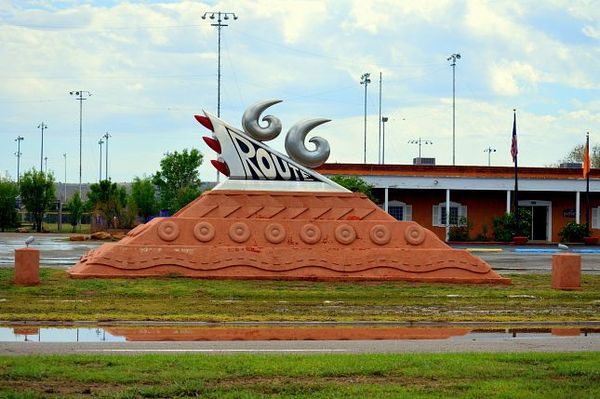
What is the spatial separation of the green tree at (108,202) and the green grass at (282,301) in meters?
41.8

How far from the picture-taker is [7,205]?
75.9 m

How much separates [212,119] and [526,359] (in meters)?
16.8

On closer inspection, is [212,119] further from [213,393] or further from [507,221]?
[507,221]

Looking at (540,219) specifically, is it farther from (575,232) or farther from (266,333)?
(266,333)

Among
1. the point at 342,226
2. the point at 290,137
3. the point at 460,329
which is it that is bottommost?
the point at 460,329

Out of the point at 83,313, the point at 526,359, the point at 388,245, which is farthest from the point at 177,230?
the point at 526,359

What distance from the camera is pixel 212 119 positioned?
28016mm

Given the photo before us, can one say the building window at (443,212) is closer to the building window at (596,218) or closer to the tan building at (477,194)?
the tan building at (477,194)

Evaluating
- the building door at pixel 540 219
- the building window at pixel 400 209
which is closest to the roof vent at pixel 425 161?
the building window at pixel 400 209

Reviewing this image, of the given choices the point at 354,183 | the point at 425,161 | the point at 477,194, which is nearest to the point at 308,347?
the point at 354,183

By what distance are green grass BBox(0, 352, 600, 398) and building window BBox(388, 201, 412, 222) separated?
1842 inches

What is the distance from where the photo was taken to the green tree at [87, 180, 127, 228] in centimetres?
6888

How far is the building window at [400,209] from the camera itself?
196ft

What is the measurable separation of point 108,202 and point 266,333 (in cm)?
5432
